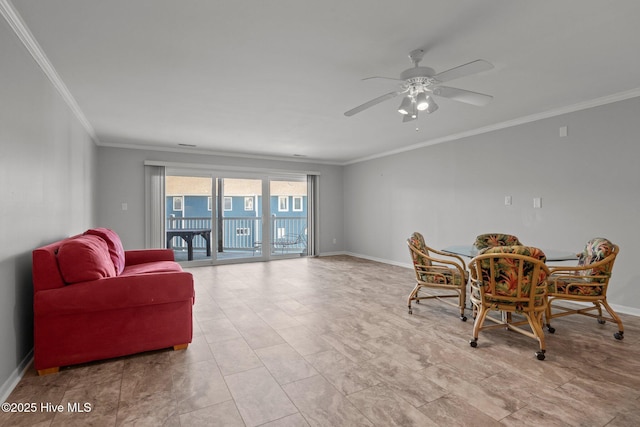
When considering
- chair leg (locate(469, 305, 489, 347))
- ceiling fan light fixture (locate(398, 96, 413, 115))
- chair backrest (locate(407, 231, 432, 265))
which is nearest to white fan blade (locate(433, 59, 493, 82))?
ceiling fan light fixture (locate(398, 96, 413, 115))

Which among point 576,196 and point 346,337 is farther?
point 576,196

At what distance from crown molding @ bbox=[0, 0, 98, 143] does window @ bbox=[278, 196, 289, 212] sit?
14.1 ft

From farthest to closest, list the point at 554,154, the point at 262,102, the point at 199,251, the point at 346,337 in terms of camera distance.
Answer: the point at 199,251
the point at 554,154
the point at 262,102
the point at 346,337

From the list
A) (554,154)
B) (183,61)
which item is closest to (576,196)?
(554,154)

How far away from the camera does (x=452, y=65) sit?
276 cm

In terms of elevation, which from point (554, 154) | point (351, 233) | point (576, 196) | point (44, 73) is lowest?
point (351, 233)

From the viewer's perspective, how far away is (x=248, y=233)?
711cm

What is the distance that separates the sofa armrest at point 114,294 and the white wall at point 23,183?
0.24 metres

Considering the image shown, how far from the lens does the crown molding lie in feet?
6.38

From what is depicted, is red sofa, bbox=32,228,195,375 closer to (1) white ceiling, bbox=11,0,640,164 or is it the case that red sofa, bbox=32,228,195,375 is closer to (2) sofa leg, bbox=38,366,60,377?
(2) sofa leg, bbox=38,366,60,377

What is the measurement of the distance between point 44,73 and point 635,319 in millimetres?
6187

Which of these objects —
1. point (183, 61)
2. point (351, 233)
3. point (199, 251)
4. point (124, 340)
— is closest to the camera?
point (124, 340)

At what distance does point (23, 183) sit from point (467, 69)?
3.23 m

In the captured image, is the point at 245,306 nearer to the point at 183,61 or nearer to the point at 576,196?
the point at 183,61
